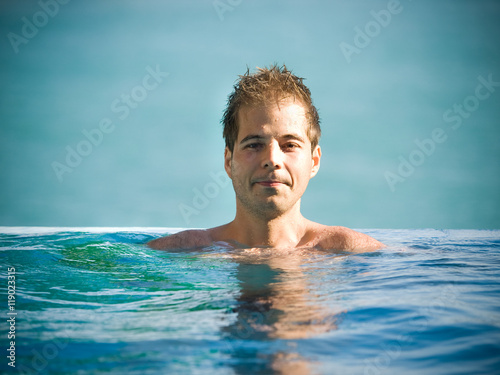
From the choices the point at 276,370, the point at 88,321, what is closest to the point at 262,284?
the point at 88,321

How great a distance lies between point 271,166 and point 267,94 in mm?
481

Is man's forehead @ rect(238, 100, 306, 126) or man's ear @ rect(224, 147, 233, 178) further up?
man's forehead @ rect(238, 100, 306, 126)

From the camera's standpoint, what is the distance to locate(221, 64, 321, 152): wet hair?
2.72 metres

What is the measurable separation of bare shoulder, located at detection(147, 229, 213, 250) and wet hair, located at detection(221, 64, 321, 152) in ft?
1.99

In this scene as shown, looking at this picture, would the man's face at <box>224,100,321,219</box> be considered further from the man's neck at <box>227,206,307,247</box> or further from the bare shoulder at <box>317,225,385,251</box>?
the bare shoulder at <box>317,225,385,251</box>

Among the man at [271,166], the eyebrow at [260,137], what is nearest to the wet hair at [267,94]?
the man at [271,166]

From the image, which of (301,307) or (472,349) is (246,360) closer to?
(301,307)

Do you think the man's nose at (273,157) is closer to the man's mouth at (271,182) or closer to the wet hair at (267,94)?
the man's mouth at (271,182)

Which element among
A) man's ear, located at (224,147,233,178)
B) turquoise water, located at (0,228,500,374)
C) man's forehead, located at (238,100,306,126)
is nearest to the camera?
turquoise water, located at (0,228,500,374)

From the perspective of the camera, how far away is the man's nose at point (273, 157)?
8.24 feet

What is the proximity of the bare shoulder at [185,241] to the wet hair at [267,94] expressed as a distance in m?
0.61

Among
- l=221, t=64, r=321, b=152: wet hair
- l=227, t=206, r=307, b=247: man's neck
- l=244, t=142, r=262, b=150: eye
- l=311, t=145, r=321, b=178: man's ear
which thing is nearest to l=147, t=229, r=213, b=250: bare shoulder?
l=227, t=206, r=307, b=247: man's neck

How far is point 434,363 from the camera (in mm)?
1104

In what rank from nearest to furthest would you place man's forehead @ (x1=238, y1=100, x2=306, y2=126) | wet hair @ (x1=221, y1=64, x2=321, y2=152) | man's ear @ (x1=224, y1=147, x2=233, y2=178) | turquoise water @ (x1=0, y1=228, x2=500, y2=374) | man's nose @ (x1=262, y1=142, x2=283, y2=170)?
turquoise water @ (x1=0, y1=228, x2=500, y2=374) → man's nose @ (x1=262, y1=142, x2=283, y2=170) → man's forehead @ (x1=238, y1=100, x2=306, y2=126) → wet hair @ (x1=221, y1=64, x2=321, y2=152) → man's ear @ (x1=224, y1=147, x2=233, y2=178)
